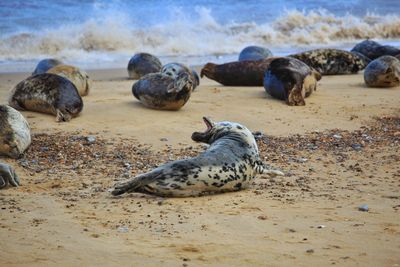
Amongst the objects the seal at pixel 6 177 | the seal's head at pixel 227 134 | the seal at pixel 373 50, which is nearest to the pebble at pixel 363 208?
the seal's head at pixel 227 134

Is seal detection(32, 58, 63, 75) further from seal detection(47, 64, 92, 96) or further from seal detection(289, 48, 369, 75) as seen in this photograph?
seal detection(289, 48, 369, 75)

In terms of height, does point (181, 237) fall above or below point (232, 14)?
below

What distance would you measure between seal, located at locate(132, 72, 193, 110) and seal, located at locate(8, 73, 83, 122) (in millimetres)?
784

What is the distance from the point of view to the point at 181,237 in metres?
4.21

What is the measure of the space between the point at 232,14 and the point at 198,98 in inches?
511

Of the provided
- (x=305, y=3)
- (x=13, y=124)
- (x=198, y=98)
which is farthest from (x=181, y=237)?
(x=305, y=3)

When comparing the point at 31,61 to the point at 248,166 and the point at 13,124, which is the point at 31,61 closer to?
the point at 13,124

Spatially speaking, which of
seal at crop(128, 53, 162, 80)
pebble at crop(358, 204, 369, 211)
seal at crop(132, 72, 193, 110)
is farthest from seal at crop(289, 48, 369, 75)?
pebble at crop(358, 204, 369, 211)

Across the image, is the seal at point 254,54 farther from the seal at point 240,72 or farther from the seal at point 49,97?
the seal at point 49,97

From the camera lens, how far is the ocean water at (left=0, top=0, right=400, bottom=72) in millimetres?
15461

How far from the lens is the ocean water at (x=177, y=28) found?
15.5m

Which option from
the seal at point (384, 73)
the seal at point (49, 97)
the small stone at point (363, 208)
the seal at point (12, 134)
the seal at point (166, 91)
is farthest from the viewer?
the seal at point (384, 73)

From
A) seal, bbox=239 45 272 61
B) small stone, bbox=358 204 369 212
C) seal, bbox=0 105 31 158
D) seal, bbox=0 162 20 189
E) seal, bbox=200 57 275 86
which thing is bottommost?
small stone, bbox=358 204 369 212

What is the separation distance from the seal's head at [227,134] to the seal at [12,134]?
1487 mm
